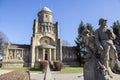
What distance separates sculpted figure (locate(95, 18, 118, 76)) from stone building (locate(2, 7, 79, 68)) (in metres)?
41.9

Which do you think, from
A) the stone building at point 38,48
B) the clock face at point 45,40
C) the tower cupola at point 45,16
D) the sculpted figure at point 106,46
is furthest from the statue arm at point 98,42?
the tower cupola at point 45,16

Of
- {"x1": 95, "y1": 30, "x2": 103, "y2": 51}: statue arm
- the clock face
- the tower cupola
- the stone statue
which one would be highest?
the tower cupola

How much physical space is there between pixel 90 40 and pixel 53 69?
2413cm

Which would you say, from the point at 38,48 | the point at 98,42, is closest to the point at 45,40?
the point at 38,48

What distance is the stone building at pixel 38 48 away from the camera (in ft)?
169

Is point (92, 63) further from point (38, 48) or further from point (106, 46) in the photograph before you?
point (38, 48)

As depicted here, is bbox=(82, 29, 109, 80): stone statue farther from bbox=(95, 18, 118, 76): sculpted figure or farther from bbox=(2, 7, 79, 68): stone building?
bbox=(2, 7, 79, 68): stone building

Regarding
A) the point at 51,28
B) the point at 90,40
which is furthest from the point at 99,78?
the point at 51,28

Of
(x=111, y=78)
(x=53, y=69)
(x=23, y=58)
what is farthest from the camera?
(x=23, y=58)

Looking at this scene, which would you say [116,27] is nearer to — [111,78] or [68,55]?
[68,55]

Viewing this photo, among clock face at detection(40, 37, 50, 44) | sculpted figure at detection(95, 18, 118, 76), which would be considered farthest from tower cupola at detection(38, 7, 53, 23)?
sculpted figure at detection(95, 18, 118, 76)

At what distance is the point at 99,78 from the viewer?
699cm

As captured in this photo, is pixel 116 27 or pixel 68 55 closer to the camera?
pixel 116 27

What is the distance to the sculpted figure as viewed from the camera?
725 cm
